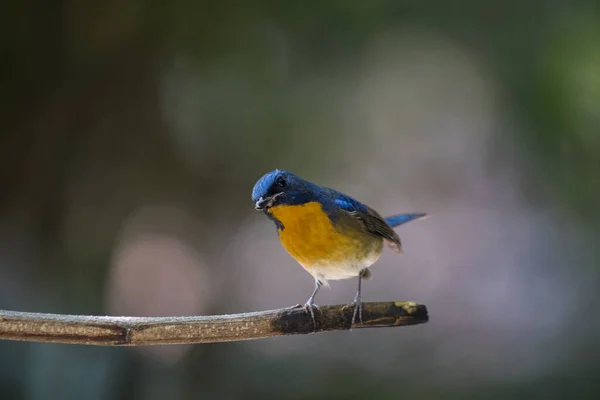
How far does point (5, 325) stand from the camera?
1315 millimetres

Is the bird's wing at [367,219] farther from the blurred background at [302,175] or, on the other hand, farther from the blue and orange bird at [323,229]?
the blurred background at [302,175]

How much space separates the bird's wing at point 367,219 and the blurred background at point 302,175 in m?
1.56

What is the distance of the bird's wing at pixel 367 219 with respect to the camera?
1.71 m

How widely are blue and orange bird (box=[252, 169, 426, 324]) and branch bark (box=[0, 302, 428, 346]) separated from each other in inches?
1.7

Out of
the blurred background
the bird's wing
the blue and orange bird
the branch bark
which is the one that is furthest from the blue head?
the blurred background

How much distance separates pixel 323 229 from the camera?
1.60 meters

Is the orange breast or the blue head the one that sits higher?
the blue head

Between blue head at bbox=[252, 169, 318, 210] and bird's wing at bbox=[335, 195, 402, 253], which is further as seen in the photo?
bird's wing at bbox=[335, 195, 402, 253]

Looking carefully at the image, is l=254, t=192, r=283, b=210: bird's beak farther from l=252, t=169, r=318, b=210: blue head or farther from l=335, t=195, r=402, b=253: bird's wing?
l=335, t=195, r=402, b=253: bird's wing

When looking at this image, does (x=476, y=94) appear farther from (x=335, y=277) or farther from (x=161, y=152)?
(x=335, y=277)

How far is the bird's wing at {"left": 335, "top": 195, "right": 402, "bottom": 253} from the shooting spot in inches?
67.4

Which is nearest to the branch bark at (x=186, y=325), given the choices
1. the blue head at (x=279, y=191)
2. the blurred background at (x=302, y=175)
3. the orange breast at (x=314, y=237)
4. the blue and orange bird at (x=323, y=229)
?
the blue and orange bird at (x=323, y=229)

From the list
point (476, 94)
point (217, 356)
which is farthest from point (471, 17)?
point (217, 356)

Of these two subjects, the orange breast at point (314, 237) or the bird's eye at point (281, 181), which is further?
the orange breast at point (314, 237)
